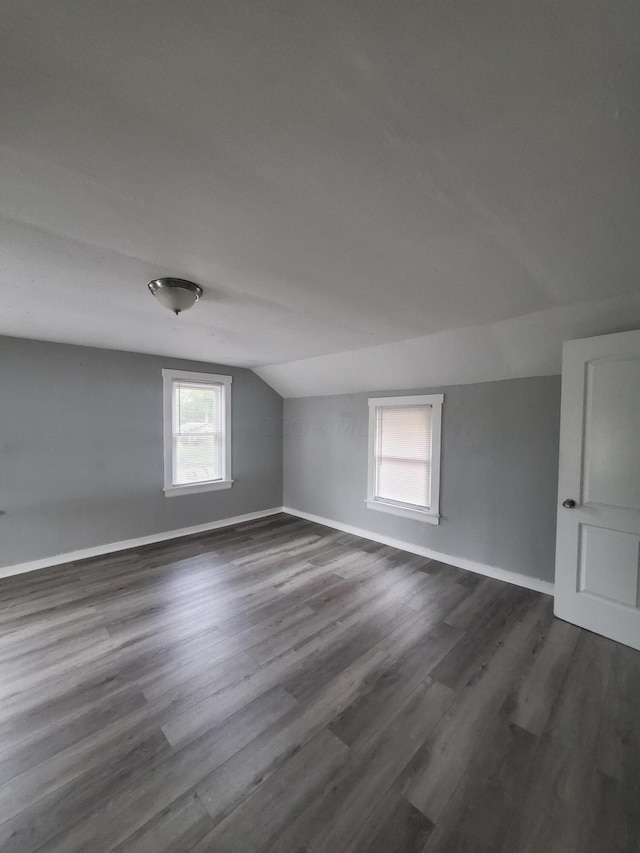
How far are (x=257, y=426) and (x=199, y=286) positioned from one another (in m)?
3.31

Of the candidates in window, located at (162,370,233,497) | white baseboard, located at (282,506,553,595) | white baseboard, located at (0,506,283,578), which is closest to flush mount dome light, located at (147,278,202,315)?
window, located at (162,370,233,497)

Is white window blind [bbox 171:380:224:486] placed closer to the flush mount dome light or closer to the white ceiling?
the white ceiling

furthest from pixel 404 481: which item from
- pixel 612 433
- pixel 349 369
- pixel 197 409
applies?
pixel 197 409

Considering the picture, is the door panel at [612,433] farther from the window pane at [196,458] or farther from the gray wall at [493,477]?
the window pane at [196,458]

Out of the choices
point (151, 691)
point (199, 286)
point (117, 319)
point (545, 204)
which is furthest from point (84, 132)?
point (151, 691)

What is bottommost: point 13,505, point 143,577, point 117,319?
point 143,577

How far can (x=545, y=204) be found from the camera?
1.28 m

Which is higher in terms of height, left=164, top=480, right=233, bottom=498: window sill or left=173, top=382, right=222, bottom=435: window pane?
left=173, top=382, right=222, bottom=435: window pane

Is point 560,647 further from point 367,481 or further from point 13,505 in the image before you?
point 13,505

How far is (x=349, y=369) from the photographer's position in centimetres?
415

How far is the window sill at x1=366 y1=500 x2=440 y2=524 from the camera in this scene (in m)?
3.80

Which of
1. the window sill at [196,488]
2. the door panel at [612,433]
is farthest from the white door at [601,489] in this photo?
the window sill at [196,488]

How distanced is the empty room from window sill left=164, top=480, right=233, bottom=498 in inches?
14.3

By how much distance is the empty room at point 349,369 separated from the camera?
827 mm
